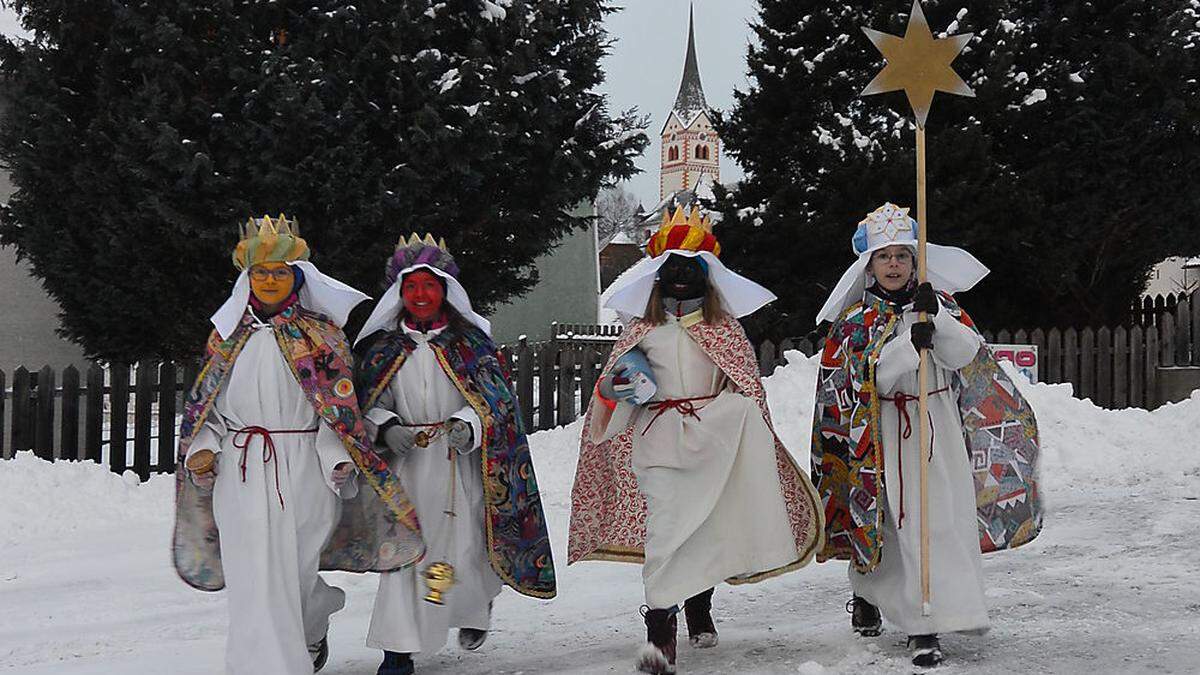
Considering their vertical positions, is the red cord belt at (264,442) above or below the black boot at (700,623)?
above

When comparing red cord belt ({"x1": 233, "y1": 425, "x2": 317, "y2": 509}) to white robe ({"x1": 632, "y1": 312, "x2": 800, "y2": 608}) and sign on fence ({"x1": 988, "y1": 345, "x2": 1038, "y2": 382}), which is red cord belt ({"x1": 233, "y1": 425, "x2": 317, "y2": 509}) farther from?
sign on fence ({"x1": 988, "y1": 345, "x2": 1038, "y2": 382})

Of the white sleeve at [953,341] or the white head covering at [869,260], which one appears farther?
the white head covering at [869,260]

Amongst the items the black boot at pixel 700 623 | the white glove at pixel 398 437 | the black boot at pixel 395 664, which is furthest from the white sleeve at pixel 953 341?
the black boot at pixel 395 664

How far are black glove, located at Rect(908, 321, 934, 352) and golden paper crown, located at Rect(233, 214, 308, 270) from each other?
2.77 m

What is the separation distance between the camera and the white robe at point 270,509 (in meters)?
4.67

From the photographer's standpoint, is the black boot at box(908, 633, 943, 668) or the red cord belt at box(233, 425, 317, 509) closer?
the red cord belt at box(233, 425, 317, 509)

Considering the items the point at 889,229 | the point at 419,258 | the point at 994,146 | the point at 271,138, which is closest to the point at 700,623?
the point at 889,229

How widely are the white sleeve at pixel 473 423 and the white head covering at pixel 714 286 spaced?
86cm

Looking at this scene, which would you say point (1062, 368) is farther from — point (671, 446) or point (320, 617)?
point (320, 617)

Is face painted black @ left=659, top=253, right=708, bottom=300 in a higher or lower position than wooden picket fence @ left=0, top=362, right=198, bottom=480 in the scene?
higher

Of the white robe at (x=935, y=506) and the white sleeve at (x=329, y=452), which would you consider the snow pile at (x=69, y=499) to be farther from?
the white robe at (x=935, y=506)

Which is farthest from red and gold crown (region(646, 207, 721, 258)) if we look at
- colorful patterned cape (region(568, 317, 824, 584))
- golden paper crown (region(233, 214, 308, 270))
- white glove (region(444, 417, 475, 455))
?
golden paper crown (region(233, 214, 308, 270))

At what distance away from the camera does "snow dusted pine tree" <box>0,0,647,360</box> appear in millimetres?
10812

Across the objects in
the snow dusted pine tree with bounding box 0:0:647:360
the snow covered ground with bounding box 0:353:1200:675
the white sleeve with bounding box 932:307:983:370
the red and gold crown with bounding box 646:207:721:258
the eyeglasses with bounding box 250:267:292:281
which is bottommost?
the snow covered ground with bounding box 0:353:1200:675
